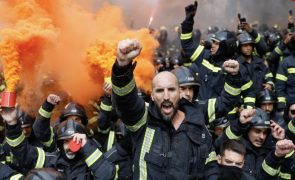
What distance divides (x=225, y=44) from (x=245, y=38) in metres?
0.77

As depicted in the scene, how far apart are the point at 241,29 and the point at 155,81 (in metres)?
5.15

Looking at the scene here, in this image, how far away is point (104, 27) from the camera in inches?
301

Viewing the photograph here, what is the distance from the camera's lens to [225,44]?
7375mm

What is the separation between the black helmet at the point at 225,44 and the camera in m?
7.39

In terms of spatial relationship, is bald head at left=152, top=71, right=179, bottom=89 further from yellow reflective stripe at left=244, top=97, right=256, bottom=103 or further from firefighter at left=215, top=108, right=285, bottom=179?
yellow reflective stripe at left=244, top=97, right=256, bottom=103

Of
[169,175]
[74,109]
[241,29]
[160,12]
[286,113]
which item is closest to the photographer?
[169,175]

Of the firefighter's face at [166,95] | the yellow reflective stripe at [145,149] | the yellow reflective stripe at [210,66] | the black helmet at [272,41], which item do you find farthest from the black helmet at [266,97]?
the black helmet at [272,41]

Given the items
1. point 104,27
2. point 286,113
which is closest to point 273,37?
point 286,113

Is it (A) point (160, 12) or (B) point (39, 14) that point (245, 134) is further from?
(A) point (160, 12)

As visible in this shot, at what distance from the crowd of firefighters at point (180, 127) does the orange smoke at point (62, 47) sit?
534mm

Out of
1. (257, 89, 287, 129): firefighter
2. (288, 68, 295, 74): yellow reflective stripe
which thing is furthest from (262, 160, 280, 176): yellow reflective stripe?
(288, 68, 295, 74): yellow reflective stripe

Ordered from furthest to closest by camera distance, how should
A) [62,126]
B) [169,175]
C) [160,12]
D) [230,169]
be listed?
[160,12] → [62,126] → [230,169] → [169,175]

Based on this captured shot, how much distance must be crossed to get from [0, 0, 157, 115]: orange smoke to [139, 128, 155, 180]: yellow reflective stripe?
8.64 feet

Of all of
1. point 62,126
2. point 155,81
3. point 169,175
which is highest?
point 155,81
